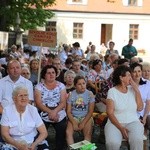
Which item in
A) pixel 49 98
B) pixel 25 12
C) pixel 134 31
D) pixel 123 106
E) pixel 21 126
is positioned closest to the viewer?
pixel 21 126

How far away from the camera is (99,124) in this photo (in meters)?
7.34

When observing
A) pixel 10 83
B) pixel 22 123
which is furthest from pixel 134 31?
pixel 22 123

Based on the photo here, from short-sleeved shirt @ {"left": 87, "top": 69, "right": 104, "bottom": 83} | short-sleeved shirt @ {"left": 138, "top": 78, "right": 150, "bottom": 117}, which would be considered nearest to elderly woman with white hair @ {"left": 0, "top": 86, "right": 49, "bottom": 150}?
short-sleeved shirt @ {"left": 138, "top": 78, "right": 150, "bottom": 117}

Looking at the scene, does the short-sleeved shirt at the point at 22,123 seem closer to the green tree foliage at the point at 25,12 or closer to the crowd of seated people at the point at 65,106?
the crowd of seated people at the point at 65,106

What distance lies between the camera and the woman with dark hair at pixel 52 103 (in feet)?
22.9

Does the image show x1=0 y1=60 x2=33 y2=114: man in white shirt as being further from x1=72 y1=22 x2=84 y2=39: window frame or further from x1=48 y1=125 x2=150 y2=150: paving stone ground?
x1=72 y1=22 x2=84 y2=39: window frame

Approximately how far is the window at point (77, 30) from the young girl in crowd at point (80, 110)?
37.1 metres

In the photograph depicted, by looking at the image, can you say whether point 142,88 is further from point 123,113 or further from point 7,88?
point 7,88

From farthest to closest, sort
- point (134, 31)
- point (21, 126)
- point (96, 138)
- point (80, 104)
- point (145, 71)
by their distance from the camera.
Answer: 1. point (134, 31)
2. point (96, 138)
3. point (145, 71)
4. point (80, 104)
5. point (21, 126)

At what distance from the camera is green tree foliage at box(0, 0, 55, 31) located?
2345cm

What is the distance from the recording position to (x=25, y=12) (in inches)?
963

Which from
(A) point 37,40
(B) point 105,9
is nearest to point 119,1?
(B) point 105,9

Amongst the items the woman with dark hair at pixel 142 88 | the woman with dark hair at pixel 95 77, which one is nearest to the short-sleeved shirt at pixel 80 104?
the woman with dark hair at pixel 142 88

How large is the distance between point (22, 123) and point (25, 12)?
19.3 m
